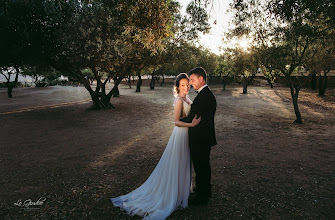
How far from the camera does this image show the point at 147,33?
637cm

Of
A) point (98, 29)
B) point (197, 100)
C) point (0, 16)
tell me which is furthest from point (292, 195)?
point (0, 16)

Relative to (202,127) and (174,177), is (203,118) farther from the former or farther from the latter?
(174,177)

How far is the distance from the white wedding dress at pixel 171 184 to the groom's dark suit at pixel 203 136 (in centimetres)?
20

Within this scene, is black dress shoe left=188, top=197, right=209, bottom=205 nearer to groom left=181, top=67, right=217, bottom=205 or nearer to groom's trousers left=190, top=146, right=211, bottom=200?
groom's trousers left=190, top=146, right=211, bottom=200

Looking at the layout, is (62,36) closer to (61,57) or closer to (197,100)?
(61,57)

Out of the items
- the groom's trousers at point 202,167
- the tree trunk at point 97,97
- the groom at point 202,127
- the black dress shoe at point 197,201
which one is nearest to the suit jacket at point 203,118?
the groom at point 202,127

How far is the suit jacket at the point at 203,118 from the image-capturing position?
4.18 m

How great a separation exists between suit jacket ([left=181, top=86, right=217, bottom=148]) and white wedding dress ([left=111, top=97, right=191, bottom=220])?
0.71 ft

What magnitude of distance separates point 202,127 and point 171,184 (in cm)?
138

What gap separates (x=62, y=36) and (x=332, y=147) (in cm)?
1717

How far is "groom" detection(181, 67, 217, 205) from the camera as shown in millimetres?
4195

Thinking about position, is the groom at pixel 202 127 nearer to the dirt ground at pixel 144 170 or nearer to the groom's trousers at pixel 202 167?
the groom's trousers at pixel 202 167
